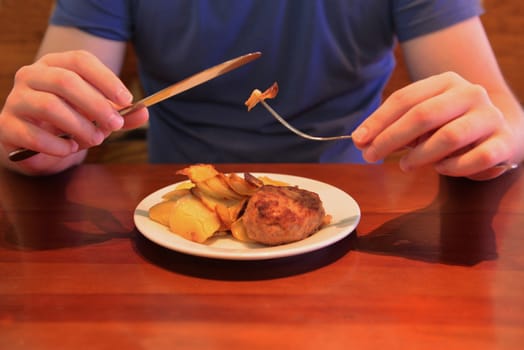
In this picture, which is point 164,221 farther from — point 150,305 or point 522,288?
point 522,288

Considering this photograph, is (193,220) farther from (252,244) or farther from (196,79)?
(196,79)

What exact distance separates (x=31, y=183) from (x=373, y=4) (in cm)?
77

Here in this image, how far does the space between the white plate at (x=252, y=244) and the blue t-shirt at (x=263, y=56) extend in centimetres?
48

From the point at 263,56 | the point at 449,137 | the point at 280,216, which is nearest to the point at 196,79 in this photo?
the point at 280,216

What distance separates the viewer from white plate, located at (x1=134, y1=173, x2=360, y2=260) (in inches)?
23.3

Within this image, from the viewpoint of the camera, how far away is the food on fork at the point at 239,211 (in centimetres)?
63

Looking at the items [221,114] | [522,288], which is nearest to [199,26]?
[221,114]

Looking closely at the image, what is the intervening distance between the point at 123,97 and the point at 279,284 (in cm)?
32

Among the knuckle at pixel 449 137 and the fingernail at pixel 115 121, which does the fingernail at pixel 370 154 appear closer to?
the knuckle at pixel 449 137

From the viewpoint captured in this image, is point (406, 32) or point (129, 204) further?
point (406, 32)

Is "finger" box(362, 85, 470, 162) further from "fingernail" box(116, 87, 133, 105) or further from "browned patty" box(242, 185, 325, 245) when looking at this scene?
"fingernail" box(116, 87, 133, 105)

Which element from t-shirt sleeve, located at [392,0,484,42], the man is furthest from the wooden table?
t-shirt sleeve, located at [392,0,484,42]

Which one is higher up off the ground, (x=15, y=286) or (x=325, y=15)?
(x=325, y=15)

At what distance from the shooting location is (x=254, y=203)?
2.14 feet
